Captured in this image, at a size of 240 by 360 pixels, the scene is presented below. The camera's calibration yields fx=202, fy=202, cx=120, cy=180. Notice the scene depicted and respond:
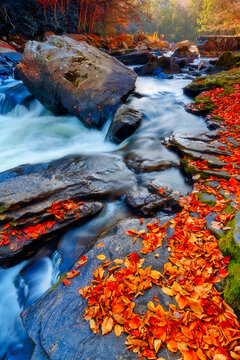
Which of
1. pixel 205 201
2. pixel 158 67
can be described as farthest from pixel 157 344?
pixel 158 67

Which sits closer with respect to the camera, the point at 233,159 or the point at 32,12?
the point at 233,159

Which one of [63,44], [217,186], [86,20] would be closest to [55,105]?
[63,44]

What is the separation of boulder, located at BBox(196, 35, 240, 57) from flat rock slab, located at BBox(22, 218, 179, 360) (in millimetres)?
26101

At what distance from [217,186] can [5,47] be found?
19.1m

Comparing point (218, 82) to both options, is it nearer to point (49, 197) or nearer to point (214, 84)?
point (214, 84)

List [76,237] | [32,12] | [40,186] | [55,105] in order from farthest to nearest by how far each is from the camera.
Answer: [32,12], [55,105], [40,186], [76,237]

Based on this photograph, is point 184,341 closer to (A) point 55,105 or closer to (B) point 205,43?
(A) point 55,105

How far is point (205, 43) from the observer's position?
23094mm

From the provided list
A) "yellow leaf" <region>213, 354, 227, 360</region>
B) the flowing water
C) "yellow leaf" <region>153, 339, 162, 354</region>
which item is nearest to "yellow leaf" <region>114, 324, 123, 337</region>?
"yellow leaf" <region>153, 339, 162, 354</region>

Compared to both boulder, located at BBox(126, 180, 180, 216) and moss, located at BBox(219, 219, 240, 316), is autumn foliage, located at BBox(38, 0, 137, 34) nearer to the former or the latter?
boulder, located at BBox(126, 180, 180, 216)

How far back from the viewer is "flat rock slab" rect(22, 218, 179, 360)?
194 cm

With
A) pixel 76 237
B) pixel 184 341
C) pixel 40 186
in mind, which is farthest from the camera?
pixel 40 186

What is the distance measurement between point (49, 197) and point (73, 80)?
562cm

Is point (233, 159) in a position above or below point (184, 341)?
above
